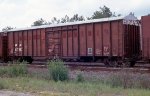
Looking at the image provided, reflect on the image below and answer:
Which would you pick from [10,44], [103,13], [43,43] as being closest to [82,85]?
[43,43]

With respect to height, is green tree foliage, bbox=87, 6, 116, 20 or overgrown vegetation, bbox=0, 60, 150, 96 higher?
green tree foliage, bbox=87, 6, 116, 20

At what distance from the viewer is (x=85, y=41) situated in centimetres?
2808

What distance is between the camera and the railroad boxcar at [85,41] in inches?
1004

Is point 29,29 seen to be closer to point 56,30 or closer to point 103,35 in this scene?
point 56,30

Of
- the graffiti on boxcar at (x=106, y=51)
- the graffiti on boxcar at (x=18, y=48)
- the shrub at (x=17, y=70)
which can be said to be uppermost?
the graffiti on boxcar at (x=18, y=48)

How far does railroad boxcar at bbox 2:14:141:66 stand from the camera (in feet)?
83.7

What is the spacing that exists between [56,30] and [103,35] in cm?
559

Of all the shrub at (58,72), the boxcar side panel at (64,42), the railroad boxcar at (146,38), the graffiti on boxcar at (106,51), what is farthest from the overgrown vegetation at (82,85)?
the boxcar side panel at (64,42)

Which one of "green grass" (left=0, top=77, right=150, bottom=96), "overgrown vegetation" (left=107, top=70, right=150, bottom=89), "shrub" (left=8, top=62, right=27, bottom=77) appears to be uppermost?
"shrub" (left=8, top=62, right=27, bottom=77)

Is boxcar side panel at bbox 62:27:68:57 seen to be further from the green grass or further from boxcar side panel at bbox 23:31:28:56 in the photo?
the green grass

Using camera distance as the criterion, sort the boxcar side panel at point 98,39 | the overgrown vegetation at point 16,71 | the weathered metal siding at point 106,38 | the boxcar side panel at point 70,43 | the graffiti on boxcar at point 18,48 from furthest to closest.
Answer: the graffiti on boxcar at point 18,48 < the boxcar side panel at point 70,43 < the boxcar side panel at point 98,39 < the weathered metal siding at point 106,38 < the overgrown vegetation at point 16,71

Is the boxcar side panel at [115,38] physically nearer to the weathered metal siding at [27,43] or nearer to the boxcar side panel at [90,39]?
the boxcar side panel at [90,39]

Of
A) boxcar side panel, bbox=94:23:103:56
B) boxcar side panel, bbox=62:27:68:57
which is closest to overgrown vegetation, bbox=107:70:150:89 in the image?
boxcar side panel, bbox=94:23:103:56

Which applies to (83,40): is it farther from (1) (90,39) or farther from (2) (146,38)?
(2) (146,38)
